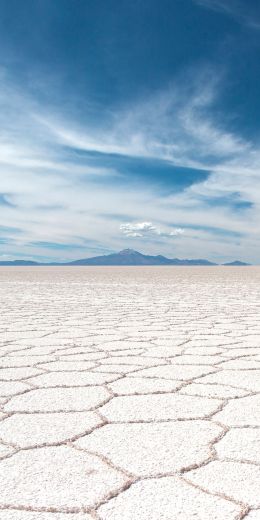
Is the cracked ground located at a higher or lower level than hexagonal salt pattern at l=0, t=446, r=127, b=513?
higher

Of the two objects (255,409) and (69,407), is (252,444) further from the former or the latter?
(69,407)

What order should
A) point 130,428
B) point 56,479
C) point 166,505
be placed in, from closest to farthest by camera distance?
point 166,505 < point 56,479 < point 130,428

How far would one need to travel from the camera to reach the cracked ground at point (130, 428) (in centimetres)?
94

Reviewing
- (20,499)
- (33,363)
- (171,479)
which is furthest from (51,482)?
(33,363)

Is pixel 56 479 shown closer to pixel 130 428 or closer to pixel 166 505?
pixel 166 505

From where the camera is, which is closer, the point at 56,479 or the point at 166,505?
the point at 166,505

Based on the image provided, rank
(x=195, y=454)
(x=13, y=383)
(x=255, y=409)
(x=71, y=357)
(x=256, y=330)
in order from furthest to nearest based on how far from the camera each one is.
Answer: (x=256, y=330), (x=71, y=357), (x=13, y=383), (x=255, y=409), (x=195, y=454)

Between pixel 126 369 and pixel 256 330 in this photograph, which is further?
pixel 256 330

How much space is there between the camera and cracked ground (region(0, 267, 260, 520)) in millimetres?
937

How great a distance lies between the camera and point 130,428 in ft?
4.37

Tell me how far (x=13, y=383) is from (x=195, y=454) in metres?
0.87

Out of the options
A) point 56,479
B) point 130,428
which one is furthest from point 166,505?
point 130,428

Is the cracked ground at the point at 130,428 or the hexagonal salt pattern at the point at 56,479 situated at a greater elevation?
the cracked ground at the point at 130,428

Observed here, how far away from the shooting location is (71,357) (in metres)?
2.31
